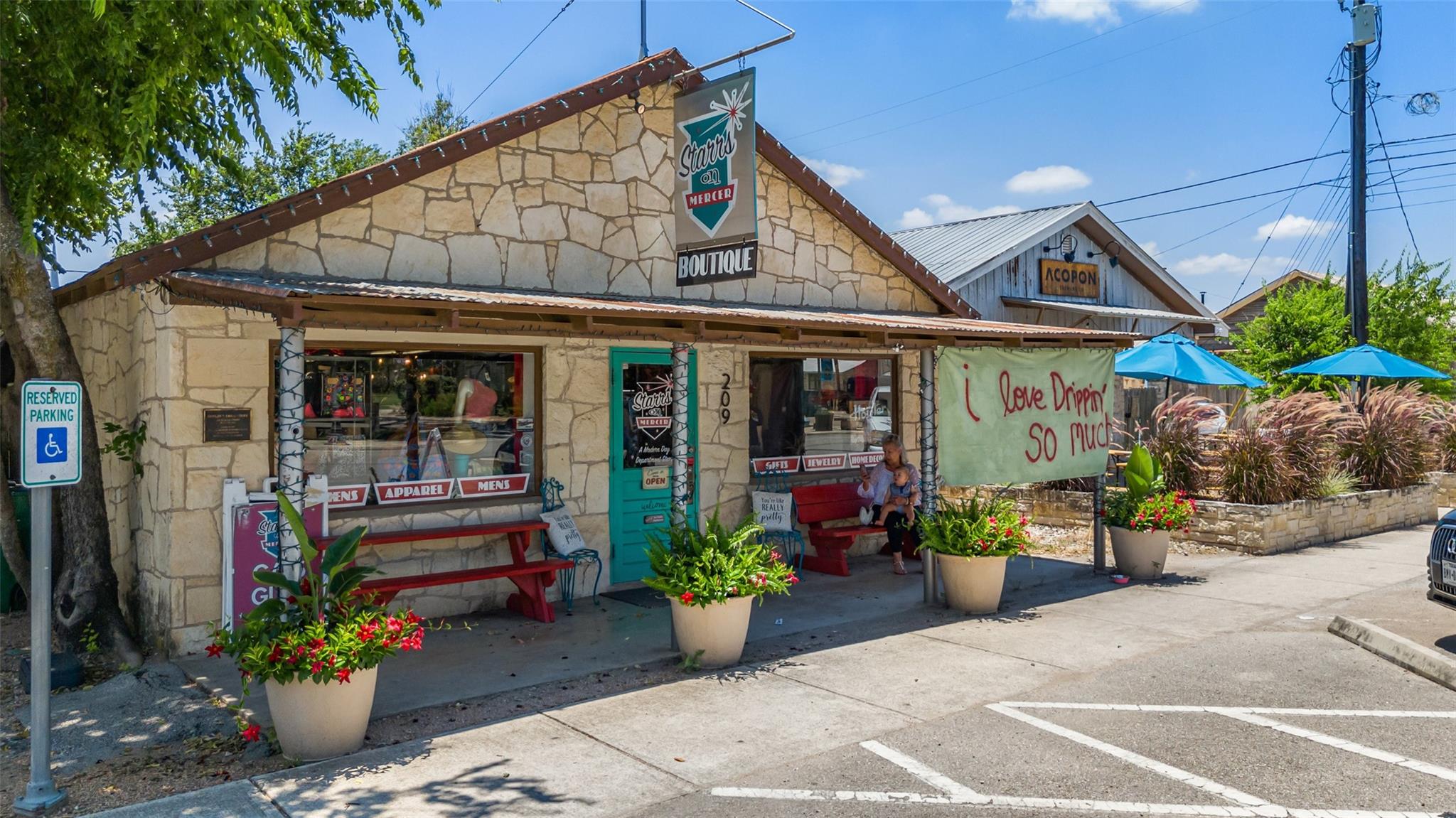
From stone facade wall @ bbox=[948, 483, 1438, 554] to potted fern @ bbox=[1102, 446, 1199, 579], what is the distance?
2163 millimetres

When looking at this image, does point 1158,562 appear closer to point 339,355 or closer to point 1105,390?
point 1105,390

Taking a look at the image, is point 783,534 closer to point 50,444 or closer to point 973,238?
point 50,444

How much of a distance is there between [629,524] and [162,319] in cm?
430

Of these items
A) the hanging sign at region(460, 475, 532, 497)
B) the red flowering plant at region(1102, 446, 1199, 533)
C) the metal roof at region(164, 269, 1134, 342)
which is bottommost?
the red flowering plant at region(1102, 446, 1199, 533)

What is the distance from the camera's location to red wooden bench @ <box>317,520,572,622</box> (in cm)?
782

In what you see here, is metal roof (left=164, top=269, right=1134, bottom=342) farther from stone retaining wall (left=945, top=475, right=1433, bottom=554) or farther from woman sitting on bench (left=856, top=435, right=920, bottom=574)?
stone retaining wall (left=945, top=475, right=1433, bottom=554)

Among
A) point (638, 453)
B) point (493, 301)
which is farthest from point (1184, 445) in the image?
point (493, 301)

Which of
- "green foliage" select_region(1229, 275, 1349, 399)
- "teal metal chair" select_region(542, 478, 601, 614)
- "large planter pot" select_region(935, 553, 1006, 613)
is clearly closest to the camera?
"large planter pot" select_region(935, 553, 1006, 613)

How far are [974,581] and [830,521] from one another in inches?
106

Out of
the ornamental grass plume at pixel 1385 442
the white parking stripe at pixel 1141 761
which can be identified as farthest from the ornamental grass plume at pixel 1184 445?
the white parking stripe at pixel 1141 761

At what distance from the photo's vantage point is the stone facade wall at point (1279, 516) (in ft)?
40.7

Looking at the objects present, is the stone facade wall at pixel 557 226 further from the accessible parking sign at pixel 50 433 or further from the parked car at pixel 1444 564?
the parked car at pixel 1444 564

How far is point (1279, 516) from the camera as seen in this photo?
12.5m

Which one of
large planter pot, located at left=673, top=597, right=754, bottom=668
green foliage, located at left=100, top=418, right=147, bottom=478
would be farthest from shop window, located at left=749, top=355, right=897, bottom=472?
green foliage, located at left=100, top=418, right=147, bottom=478
